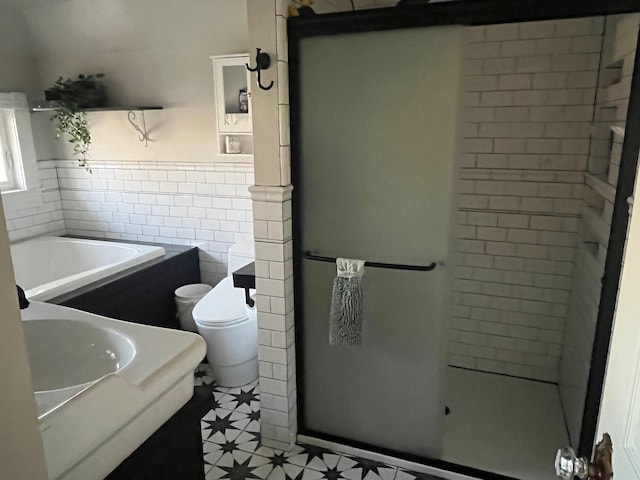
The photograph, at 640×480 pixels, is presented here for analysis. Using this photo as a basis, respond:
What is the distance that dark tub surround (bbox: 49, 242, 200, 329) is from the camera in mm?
2746

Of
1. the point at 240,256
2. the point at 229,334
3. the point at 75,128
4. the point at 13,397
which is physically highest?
the point at 75,128

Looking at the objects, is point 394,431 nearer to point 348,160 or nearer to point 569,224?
point 348,160

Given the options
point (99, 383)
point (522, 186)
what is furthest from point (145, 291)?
point (522, 186)

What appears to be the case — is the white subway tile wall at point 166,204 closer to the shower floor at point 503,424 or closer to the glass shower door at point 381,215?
the glass shower door at point 381,215

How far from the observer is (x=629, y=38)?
186 centimetres

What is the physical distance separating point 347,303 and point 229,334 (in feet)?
3.10

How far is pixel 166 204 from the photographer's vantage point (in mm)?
3605

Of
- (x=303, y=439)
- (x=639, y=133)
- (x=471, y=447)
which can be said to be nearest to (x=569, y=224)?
(x=639, y=133)

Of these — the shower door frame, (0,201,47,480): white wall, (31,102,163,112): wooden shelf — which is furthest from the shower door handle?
(31,102,163,112): wooden shelf

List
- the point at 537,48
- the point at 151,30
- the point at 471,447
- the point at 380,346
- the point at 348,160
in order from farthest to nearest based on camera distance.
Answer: the point at 151,30, the point at 537,48, the point at 471,447, the point at 380,346, the point at 348,160

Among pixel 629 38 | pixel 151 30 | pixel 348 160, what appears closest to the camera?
pixel 629 38

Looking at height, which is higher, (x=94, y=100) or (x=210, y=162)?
(x=94, y=100)

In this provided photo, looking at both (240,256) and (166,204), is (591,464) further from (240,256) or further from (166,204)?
(166,204)

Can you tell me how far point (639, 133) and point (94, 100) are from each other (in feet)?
10.9
